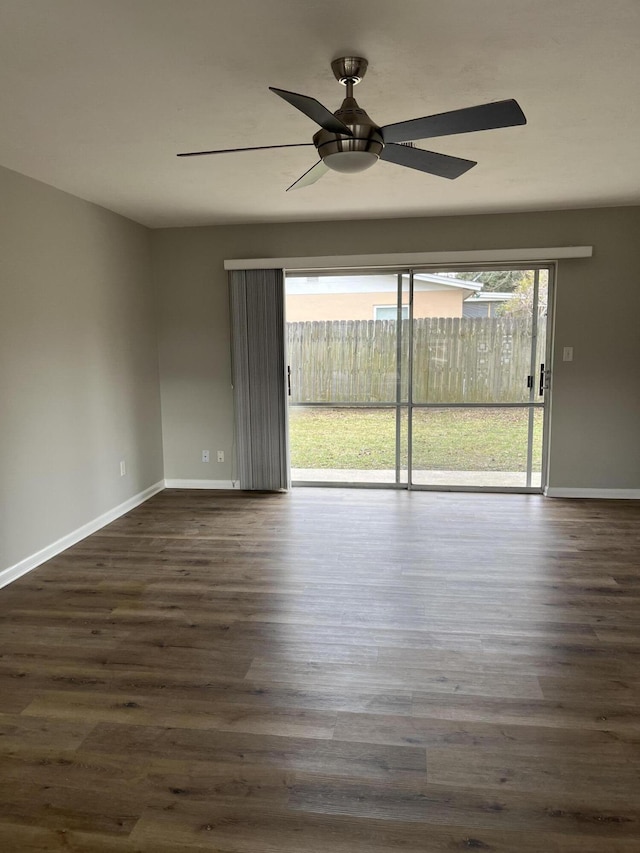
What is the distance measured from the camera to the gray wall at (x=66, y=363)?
10.7 ft

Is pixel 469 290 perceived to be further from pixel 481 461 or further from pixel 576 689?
pixel 576 689

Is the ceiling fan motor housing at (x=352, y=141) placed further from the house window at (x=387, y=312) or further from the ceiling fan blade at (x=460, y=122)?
the house window at (x=387, y=312)

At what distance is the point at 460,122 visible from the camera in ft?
6.30

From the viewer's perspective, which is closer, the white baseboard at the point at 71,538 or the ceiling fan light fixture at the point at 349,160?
the ceiling fan light fixture at the point at 349,160

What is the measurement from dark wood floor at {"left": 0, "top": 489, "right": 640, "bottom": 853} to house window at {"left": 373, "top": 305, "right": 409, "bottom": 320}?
2136mm

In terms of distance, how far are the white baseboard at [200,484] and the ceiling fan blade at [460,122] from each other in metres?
3.80

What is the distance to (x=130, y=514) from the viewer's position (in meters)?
4.55

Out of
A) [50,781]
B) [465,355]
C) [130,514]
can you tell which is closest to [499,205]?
[465,355]

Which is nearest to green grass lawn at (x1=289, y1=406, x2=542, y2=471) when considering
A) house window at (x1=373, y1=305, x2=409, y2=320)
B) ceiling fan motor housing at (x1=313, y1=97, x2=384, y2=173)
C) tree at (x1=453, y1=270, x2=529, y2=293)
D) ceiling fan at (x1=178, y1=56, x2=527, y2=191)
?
house window at (x1=373, y1=305, x2=409, y2=320)

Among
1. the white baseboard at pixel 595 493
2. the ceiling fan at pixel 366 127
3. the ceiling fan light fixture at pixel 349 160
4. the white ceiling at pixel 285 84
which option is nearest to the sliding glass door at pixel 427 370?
the white baseboard at pixel 595 493

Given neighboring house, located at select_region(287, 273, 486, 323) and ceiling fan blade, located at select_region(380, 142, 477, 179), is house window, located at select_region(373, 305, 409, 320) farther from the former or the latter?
ceiling fan blade, located at select_region(380, 142, 477, 179)

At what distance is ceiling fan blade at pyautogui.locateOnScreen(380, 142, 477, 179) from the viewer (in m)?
2.23

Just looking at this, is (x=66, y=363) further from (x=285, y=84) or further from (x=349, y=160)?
(x=349, y=160)

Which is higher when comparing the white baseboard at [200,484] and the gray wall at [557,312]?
the gray wall at [557,312]
